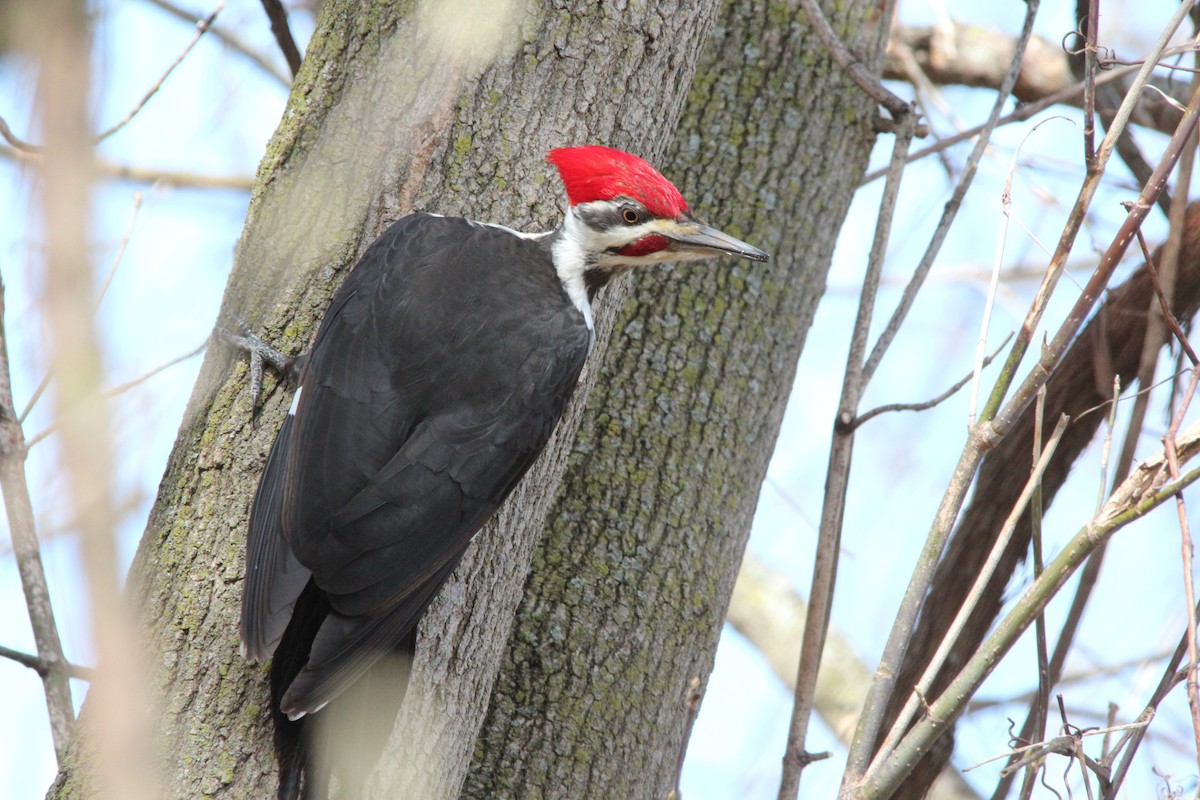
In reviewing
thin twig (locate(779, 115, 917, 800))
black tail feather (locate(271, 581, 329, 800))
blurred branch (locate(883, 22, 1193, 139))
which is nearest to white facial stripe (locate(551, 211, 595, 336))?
thin twig (locate(779, 115, 917, 800))

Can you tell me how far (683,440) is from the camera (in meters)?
2.83

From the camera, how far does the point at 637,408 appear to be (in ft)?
9.31

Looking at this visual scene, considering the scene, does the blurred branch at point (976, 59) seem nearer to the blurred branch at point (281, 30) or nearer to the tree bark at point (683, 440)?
the tree bark at point (683, 440)

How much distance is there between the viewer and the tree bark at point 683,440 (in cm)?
263

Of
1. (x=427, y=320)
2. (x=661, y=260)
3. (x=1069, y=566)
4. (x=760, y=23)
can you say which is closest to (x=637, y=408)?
(x=661, y=260)

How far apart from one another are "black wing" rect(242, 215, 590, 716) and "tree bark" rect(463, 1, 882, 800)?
40 cm

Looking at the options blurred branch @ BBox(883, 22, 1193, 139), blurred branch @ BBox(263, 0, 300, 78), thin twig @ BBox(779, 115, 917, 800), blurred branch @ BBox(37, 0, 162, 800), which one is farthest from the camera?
blurred branch @ BBox(883, 22, 1193, 139)

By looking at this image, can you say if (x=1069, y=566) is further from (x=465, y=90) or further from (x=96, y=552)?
(x=465, y=90)

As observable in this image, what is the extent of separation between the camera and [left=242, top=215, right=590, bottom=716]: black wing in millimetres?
2092

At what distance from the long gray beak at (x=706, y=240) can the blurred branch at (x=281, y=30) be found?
1236mm

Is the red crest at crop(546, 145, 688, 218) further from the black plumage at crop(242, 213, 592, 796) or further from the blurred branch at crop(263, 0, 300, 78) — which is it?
the blurred branch at crop(263, 0, 300, 78)

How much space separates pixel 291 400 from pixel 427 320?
1.17 ft

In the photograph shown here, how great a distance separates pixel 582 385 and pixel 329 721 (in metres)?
0.91

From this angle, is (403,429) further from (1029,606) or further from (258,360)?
(1029,606)
